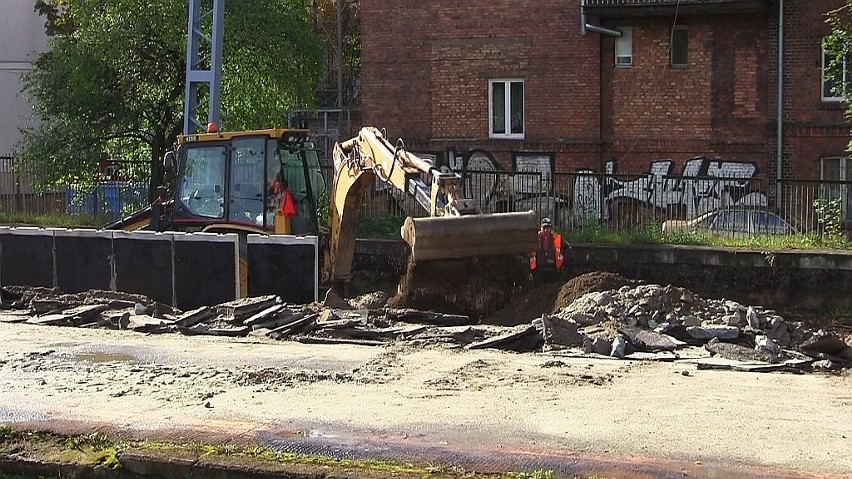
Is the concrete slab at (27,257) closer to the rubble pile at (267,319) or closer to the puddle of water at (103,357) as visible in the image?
the rubble pile at (267,319)

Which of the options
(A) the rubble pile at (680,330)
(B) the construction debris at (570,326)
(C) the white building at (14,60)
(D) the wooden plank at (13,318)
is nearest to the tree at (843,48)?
(B) the construction debris at (570,326)

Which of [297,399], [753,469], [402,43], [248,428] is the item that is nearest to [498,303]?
[297,399]

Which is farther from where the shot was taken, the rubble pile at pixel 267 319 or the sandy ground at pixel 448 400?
the rubble pile at pixel 267 319

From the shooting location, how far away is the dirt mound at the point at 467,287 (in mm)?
17156

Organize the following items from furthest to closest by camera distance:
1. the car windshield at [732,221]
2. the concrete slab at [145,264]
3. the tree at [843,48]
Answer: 1. the car windshield at [732,221]
2. the tree at [843,48]
3. the concrete slab at [145,264]

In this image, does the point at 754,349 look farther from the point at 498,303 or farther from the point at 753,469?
the point at 753,469

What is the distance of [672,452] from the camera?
8.99m

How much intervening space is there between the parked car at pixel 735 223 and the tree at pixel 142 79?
980 cm

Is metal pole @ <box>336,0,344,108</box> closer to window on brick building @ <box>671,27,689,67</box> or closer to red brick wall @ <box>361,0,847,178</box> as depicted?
red brick wall @ <box>361,0,847,178</box>

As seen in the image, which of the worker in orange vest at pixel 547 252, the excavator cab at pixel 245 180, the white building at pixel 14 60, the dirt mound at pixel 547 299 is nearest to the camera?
the worker in orange vest at pixel 547 252

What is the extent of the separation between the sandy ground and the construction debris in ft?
1.98

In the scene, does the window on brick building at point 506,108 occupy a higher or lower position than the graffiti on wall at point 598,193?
higher

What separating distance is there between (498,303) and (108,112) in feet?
44.4

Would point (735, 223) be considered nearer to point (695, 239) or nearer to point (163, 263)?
point (695, 239)
